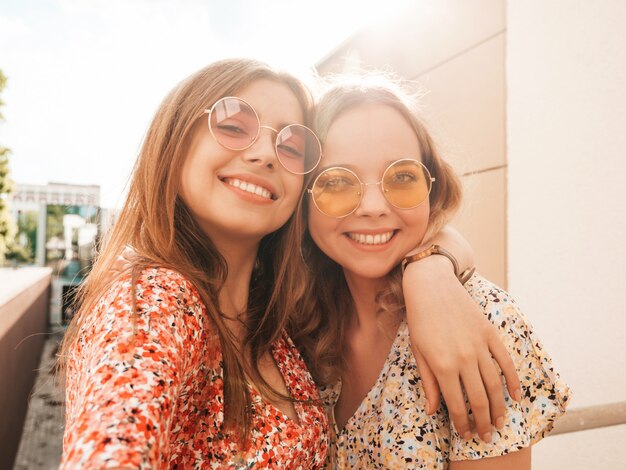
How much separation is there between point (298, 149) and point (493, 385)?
2.96 ft

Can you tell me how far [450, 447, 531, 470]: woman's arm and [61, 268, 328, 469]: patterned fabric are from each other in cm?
44

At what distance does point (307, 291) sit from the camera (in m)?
1.76

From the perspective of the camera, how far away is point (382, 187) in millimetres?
1494

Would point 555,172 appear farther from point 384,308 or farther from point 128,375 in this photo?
point 128,375

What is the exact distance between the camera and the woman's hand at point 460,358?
42.9 inches

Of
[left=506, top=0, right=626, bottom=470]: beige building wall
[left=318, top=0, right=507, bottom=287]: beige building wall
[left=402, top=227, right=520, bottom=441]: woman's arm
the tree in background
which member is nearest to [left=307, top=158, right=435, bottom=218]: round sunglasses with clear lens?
[left=402, top=227, right=520, bottom=441]: woman's arm

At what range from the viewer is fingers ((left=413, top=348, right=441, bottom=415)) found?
1.16 metres

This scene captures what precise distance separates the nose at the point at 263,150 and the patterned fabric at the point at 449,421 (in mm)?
737

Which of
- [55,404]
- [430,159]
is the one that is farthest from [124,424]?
[55,404]

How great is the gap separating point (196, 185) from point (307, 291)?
677 millimetres

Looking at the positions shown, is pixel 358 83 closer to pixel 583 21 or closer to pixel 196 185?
pixel 196 185

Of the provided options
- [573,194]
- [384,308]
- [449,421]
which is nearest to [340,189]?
[384,308]

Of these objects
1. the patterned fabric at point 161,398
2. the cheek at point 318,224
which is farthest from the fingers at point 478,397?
the cheek at point 318,224

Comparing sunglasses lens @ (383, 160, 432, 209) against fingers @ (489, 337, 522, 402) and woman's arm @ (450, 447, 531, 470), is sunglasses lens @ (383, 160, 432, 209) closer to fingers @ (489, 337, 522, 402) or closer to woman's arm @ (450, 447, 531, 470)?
fingers @ (489, 337, 522, 402)
